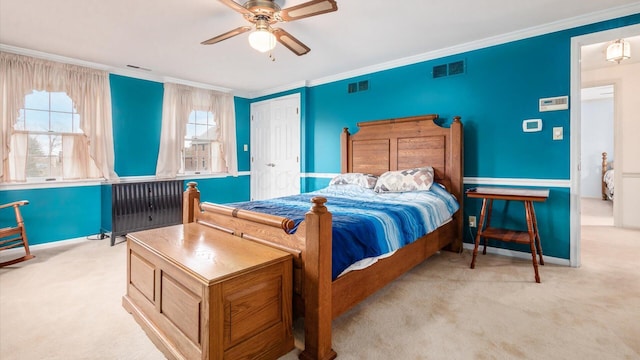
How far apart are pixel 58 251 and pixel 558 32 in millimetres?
5997

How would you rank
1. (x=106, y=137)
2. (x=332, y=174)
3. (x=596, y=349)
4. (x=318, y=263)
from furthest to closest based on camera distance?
(x=332, y=174), (x=106, y=137), (x=596, y=349), (x=318, y=263)

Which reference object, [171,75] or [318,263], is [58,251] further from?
[318,263]

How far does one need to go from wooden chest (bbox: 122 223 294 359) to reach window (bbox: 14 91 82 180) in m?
3.05

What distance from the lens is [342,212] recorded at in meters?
2.39

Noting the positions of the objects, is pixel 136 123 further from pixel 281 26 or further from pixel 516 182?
pixel 516 182

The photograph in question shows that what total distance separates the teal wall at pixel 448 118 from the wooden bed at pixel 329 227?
25 cm

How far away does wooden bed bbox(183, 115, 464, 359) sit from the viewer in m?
1.62

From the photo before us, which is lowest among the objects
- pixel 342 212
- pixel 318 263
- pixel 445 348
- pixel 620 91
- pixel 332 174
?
pixel 445 348

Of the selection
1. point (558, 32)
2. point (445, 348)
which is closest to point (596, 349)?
point (445, 348)

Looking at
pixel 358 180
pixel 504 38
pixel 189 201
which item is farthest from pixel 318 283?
pixel 504 38

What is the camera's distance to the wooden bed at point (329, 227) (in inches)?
64.0

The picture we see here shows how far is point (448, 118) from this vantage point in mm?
3738

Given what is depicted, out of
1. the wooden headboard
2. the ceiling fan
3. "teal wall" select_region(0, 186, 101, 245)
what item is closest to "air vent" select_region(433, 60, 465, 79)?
the wooden headboard

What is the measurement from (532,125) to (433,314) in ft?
7.62
